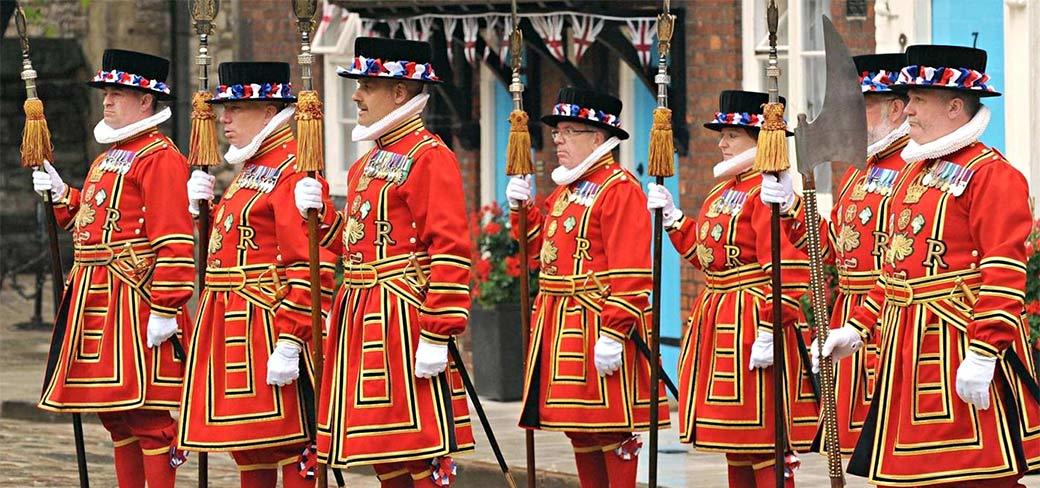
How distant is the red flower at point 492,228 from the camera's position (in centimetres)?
1496

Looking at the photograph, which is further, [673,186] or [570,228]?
[673,186]

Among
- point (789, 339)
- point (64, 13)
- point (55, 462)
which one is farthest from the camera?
point (64, 13)

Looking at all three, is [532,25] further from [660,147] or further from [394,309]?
[394,309]

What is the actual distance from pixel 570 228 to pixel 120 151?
199cm

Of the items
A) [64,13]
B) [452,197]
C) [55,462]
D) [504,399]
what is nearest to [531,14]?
[504,399]

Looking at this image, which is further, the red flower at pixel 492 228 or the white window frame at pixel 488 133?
the white window frame at pixel 488 133

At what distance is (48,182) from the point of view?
1008 cm

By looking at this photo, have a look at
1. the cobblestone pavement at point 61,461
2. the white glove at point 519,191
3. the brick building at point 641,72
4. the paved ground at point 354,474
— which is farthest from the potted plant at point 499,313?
the white glove at point 519,191

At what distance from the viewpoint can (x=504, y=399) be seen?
14984 millimetres

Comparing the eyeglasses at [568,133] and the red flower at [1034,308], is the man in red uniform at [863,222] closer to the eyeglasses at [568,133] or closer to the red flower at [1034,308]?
the eyeglasses at [568,133]

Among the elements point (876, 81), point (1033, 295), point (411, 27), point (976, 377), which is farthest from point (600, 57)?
point (976, 377)

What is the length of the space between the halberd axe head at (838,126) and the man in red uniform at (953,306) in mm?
319

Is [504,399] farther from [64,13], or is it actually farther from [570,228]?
[64,13]

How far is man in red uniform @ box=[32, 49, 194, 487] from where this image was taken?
9.78 meters
